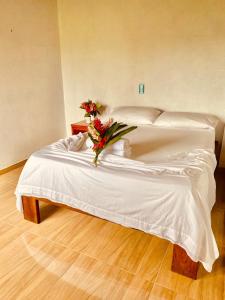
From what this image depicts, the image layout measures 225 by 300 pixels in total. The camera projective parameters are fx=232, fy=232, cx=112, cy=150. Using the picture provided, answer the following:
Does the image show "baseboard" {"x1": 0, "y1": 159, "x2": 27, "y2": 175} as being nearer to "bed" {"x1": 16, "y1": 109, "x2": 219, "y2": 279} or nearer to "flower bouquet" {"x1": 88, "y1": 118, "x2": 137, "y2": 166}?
"bed" {"x1": 16, "y1": 109, "x2": 219, "y2": 279}

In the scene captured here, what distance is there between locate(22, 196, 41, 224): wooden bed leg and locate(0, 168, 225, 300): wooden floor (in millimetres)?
53

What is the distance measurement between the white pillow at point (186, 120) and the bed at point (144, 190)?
66 cm

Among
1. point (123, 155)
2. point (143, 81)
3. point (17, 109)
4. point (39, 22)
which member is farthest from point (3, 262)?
point (39, 22)

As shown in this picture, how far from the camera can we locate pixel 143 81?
A: 331 centimetres

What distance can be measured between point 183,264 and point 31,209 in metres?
1.32

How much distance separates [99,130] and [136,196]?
56 cm

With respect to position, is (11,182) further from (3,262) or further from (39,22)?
(39,22)

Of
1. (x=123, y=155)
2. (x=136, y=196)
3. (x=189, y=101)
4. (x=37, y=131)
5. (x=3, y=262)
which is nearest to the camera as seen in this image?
(x=136, y=196)

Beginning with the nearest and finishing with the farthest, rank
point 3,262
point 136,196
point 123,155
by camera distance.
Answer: point 136,196, point 3,262, point 123,155

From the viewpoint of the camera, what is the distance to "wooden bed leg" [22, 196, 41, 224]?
201 centimetres

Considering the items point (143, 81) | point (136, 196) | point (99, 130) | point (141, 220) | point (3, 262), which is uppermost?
point (143, 81)

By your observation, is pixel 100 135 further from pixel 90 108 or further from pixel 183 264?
pixel 90 108

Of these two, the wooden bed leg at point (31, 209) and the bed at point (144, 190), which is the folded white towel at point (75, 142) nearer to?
the bed at point (144, 190)

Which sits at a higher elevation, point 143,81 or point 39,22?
point 39,22
